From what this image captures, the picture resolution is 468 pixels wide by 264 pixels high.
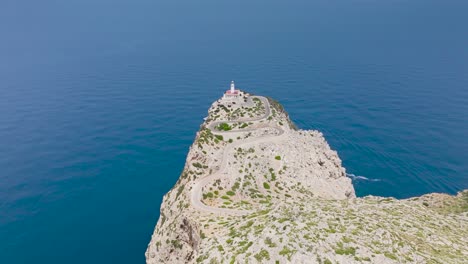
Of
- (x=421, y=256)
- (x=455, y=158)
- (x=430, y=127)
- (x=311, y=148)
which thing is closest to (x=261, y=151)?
(x=311, y=148)

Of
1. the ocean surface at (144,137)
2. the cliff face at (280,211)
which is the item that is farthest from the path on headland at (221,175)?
the ocean surface at (144,137)

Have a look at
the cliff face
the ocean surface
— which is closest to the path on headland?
the cliff face

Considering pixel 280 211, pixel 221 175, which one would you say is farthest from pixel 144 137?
pixel 280 211

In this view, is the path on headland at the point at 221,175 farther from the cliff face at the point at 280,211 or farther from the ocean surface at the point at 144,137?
the ocean surface at the point at 144,137

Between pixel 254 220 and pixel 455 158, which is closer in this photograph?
pixel 254 220

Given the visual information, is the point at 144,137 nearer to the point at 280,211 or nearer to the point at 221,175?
the point at 221,175

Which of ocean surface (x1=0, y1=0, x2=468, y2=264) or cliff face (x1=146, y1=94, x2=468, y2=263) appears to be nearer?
cliff face (x1=146, y1=94, x2=468, y2=263)

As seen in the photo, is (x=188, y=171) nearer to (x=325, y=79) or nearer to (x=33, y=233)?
(x=33, y=233)

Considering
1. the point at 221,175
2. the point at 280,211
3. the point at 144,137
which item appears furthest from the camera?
the point at 144,137

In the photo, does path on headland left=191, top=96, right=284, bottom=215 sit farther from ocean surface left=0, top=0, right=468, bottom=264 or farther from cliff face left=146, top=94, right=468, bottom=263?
ocean surface left=0, top=0, right=468, bottom=264
